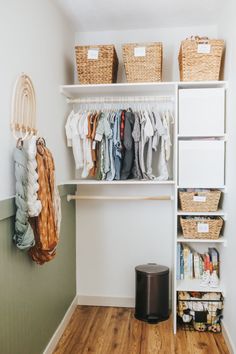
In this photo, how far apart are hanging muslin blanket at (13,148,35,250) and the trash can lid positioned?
4.59ft

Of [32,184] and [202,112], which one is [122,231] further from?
[32,184]

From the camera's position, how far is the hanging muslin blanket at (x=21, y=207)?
1.85 metres

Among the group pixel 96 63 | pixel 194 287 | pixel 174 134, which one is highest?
pixel 96 63

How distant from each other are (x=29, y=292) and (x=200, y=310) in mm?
1438

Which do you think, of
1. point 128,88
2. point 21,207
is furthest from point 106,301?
point 128,88

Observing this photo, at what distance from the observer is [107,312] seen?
320 centimetres

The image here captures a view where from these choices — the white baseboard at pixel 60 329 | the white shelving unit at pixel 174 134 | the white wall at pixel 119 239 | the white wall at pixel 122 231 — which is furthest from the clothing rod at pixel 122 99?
the white baseboard at pixel 60 329

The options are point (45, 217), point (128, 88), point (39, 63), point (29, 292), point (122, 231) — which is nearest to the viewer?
point (45, 217)

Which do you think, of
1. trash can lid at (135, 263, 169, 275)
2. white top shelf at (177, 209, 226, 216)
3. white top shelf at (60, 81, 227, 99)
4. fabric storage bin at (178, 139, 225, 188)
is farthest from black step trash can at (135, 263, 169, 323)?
white top shelf at (60, 81, 227, 99)

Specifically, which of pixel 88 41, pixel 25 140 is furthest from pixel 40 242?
pixel 88 41

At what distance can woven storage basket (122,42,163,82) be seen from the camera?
2781 millimetres

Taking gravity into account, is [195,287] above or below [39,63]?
below

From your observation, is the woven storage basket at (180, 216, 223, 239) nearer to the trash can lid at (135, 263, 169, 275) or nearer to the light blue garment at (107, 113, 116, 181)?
the trash can lid at (135, 263, 169, 275)

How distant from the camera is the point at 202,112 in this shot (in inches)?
109
